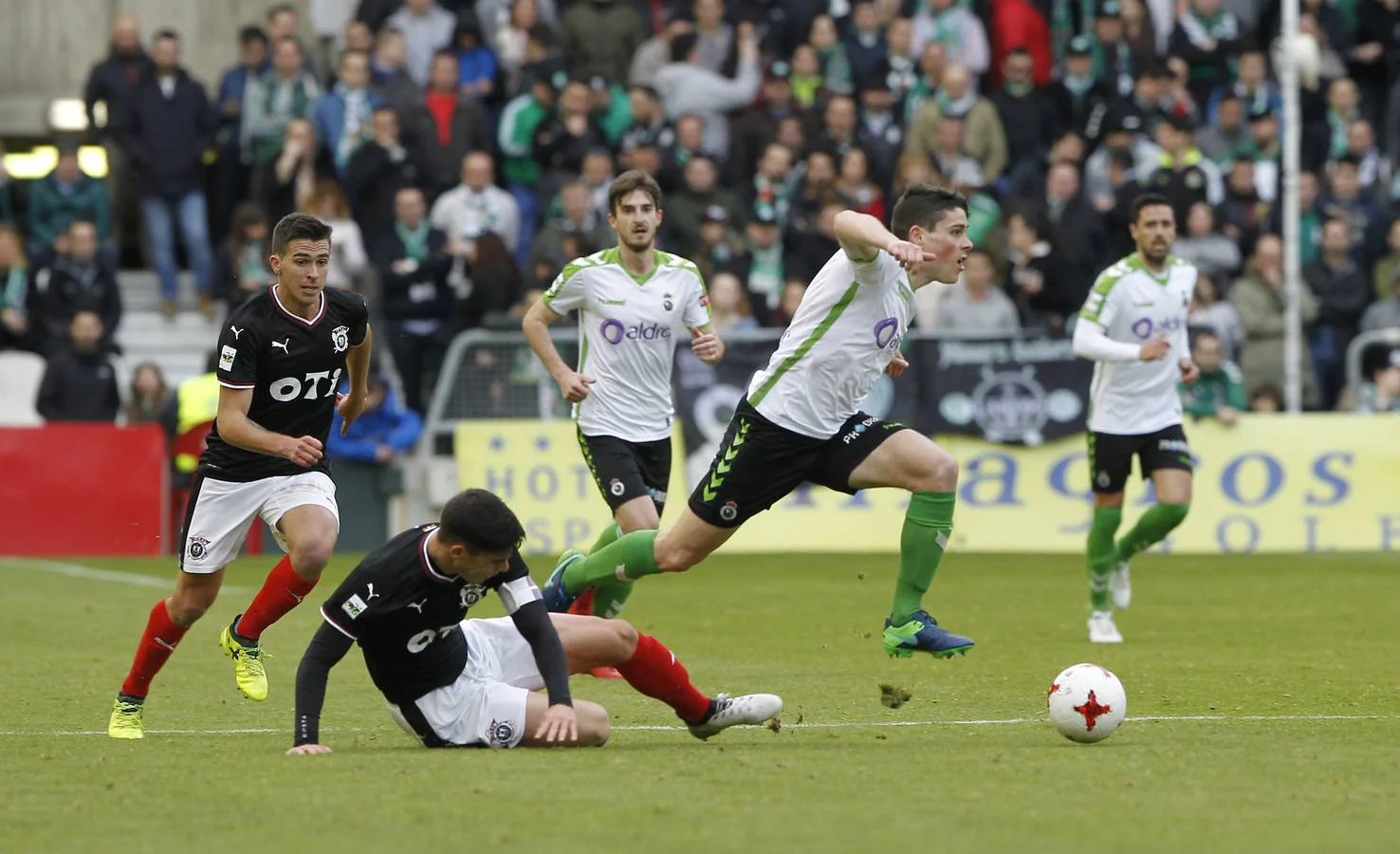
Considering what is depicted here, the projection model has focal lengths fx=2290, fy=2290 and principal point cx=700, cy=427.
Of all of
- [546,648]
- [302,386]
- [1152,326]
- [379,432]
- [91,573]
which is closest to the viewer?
[546,648]

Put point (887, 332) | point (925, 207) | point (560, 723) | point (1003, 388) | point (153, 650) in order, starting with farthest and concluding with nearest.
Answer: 1. point (1003, 388)
2. point (887, 332)
3. point (925, 207)
4. point (153, 650)
5. point (560, 723)

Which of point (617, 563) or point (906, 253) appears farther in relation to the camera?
point (617, 563)

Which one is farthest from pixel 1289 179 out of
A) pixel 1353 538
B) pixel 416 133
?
pixel 416 133

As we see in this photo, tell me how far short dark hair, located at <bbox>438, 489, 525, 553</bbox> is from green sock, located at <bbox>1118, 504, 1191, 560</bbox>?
6.48 metres

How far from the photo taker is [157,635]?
949 centimetres

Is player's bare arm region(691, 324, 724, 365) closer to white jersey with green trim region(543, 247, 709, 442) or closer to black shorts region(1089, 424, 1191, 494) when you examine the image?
white jersey with green trim region(543, 247, 709, 442)

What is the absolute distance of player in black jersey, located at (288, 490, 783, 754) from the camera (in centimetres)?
792

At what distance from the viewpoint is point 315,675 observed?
26.6ft

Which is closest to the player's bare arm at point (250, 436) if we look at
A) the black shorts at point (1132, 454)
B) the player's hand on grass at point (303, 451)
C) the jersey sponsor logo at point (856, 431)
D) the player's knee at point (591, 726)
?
the player's hand on grass at point (303, 451)

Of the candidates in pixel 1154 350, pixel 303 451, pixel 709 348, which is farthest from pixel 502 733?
pixel 1154 350

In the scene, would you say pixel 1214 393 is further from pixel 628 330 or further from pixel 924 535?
pixel 924 535

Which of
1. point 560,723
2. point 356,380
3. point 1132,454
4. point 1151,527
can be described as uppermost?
point 356,380

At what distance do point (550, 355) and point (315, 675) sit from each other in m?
4.03

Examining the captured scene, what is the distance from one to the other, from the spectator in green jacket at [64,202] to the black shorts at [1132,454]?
437 inches
